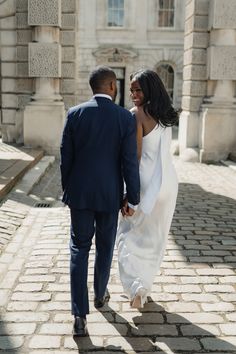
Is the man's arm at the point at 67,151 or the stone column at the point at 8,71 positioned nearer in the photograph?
the man's arm at the point at 67,151

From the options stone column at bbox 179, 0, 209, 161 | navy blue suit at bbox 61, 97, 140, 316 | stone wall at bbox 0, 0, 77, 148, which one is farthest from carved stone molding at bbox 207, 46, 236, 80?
navy blue suit at bbox 61, 97, 140, 316

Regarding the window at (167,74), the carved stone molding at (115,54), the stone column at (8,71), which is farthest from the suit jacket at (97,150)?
the window at (167,74)

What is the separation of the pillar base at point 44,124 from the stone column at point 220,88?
3667 millimetres

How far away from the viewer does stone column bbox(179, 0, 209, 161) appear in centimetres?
1175

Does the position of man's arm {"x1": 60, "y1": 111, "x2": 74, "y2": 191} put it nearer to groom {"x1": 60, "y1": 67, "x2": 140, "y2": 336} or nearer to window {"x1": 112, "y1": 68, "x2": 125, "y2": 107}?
groom {"x1": 60, "y1": 67, "x2": 140, "y2": 336}

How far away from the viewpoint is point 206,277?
13.6 ft

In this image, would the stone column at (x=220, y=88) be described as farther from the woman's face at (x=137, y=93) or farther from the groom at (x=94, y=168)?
the groom at (x=94, y=168)

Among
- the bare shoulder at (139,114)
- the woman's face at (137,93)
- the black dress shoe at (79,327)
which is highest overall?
the woman's face at (137,93)

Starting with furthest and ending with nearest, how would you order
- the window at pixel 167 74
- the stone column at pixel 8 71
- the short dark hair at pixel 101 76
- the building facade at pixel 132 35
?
1. the window at pixel 167 74
2. the building facade at pixel 132 35
3. the stone column at pixel 8 71
4. the short dark hair at pixel 101 76

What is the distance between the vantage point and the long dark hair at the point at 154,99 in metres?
3.29

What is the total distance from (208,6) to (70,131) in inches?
391

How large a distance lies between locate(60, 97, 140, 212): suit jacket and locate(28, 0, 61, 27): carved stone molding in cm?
905

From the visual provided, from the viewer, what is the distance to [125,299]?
12.1 ft

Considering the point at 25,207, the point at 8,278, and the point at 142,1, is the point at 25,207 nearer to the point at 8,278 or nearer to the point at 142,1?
the point at 8,278
